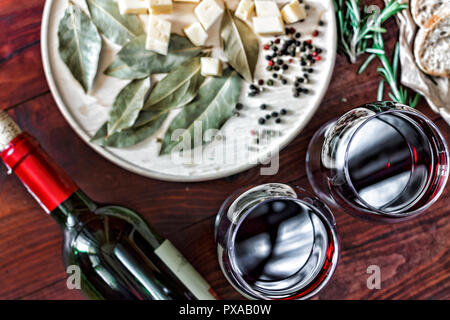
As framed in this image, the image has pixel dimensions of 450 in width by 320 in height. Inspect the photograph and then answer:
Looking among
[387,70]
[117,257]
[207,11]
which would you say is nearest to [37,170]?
[117,257]

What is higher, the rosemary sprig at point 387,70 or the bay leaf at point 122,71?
the bay leaf at point 122,71

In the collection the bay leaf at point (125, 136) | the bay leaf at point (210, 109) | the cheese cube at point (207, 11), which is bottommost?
the bay leaf at point (210, 109)

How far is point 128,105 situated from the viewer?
748 mm

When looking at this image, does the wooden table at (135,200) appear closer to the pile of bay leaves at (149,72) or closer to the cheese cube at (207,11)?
the pile of bay leaves at (149,72)

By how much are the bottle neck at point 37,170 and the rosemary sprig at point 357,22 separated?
56 centimetres

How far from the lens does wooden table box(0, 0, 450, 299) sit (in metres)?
0.77

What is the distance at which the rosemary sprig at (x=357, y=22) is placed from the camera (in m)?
0.76

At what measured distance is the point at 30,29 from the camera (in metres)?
0.77

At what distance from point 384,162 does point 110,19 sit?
21.2 inches

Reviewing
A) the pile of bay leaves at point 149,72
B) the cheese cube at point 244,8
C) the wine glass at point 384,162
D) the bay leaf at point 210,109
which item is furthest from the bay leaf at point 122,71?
the wine glass at point 384,162

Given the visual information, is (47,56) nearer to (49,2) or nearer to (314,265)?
(49,2)

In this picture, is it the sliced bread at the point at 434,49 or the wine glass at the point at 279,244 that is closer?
the wine glass at the point at 279,244
